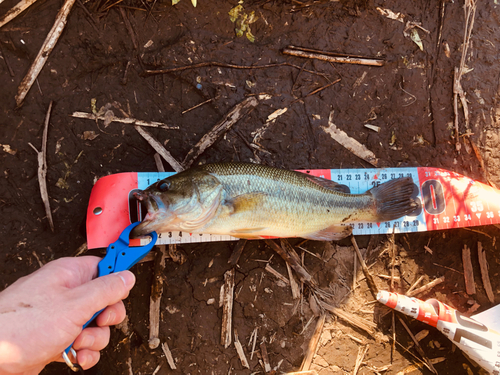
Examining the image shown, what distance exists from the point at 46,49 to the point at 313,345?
5.18 m

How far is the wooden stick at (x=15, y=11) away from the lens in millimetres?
3888

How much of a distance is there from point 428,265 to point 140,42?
16.5 ft

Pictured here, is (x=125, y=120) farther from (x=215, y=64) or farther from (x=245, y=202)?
(x=245, y=202)

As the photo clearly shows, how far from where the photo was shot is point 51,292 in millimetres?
2602

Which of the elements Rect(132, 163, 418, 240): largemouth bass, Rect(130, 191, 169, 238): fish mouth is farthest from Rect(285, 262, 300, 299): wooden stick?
Rect(130, 191, 169, 238): fish mouth

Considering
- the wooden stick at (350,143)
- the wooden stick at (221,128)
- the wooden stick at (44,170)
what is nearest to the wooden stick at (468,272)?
the wooden stick at (350,143)

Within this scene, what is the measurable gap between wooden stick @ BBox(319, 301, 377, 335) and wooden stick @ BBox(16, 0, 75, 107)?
4732mm

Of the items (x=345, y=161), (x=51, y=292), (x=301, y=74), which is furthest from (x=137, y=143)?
(x=345, y=161)

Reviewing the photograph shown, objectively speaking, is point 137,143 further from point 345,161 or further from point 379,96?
point 379,96

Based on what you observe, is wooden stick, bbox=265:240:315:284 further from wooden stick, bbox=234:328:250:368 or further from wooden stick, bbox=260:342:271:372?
wooden stick, bbox=234:328:250:368

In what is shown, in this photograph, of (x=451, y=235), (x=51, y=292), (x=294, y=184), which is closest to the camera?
(x=51, y=292)

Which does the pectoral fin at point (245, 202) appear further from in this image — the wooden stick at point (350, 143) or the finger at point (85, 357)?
the finger at point (85, 357)

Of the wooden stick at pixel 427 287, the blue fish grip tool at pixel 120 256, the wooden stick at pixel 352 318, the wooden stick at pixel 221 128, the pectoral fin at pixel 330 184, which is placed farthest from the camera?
the wooden stick at pixel 427 287

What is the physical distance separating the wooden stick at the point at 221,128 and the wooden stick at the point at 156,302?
124 cm
